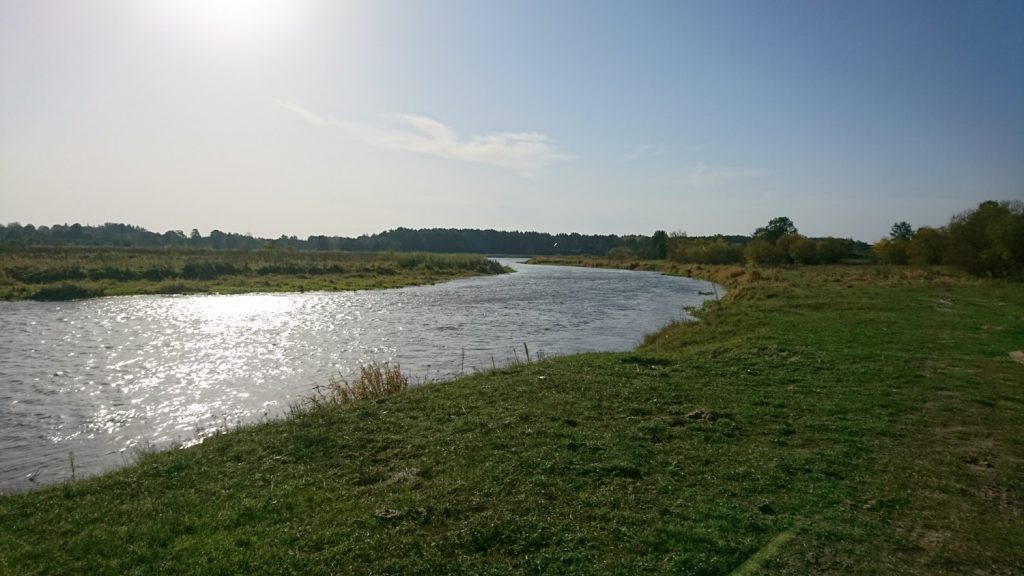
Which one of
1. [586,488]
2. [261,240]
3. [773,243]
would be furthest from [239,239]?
[586,488]

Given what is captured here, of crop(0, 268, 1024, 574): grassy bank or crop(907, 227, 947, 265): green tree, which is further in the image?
crop(907, 227, 947, 265): green tree

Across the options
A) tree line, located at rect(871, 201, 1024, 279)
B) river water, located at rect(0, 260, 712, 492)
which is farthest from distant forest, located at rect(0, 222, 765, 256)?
river water, located at rect(0, 260, 712, 492)

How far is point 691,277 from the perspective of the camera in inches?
3078

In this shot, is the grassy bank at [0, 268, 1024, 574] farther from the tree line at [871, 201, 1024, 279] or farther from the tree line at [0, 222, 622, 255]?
the tree line at [0, 222, 622, 255]

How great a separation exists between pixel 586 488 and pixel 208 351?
66.2ft

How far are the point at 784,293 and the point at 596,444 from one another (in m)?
30.4

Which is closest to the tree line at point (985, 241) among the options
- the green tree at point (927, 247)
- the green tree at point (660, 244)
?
the green tree at point (927, 247)

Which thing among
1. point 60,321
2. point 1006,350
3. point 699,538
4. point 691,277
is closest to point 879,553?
point 699,538

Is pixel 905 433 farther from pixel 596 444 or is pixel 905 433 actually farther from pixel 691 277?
pixel 691 277

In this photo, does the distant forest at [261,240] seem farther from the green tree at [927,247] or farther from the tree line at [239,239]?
the green tree at [927,247]

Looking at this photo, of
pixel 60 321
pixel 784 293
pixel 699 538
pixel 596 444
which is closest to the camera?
pixel 699 538

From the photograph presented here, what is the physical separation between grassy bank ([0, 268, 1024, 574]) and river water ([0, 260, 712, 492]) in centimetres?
445

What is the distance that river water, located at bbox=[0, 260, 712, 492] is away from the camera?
1283cm

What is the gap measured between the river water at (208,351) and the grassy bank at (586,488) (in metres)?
4.45
